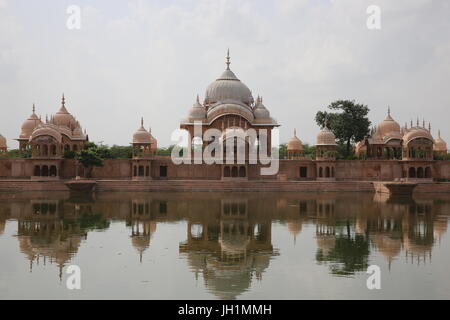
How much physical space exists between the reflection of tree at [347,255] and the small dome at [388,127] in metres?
25.5

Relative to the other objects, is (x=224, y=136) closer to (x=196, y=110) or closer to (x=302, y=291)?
(x=196, y=110)

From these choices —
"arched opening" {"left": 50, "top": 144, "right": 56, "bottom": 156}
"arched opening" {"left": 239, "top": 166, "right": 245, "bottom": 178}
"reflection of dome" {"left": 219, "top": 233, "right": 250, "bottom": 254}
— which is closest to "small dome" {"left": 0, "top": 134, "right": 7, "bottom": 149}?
"arched opening" {"left": 50, "top": 144, "right": 56, "bottom": 156}

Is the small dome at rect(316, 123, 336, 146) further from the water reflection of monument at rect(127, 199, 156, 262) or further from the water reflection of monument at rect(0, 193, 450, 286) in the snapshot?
the water reflection of monument at rect(127, 199, 156, 262)

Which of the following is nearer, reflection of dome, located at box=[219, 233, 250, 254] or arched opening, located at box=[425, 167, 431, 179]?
reflection of dome, located at box=[219, 233, 250, 254]

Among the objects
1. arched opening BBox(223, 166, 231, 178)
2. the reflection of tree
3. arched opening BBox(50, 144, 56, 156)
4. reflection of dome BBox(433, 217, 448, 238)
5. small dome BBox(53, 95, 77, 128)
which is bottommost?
the reflection of tree

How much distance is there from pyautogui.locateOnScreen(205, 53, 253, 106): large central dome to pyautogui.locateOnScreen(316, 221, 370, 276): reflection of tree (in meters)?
25.4

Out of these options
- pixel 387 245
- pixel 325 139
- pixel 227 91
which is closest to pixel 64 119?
pixel 227 91

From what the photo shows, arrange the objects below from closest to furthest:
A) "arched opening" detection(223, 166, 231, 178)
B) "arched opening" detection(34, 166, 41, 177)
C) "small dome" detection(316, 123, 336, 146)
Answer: "arched opening" detection(34, 166, 41, 177), "arched opening" detection(223, 166, 231, 178), "small dome" detection(316, 123, 336, 146)

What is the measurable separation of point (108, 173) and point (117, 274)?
23.6 meters

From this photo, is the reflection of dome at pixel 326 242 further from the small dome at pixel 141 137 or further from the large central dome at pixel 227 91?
the large central dome at pixel 227 91

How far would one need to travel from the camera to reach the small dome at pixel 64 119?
118 ft

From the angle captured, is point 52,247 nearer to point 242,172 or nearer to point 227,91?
point 242,172

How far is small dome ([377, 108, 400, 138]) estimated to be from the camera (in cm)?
3666

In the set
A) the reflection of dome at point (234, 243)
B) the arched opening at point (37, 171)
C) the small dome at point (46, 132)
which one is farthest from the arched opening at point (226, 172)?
the reflection of dome at point (234, 243)
